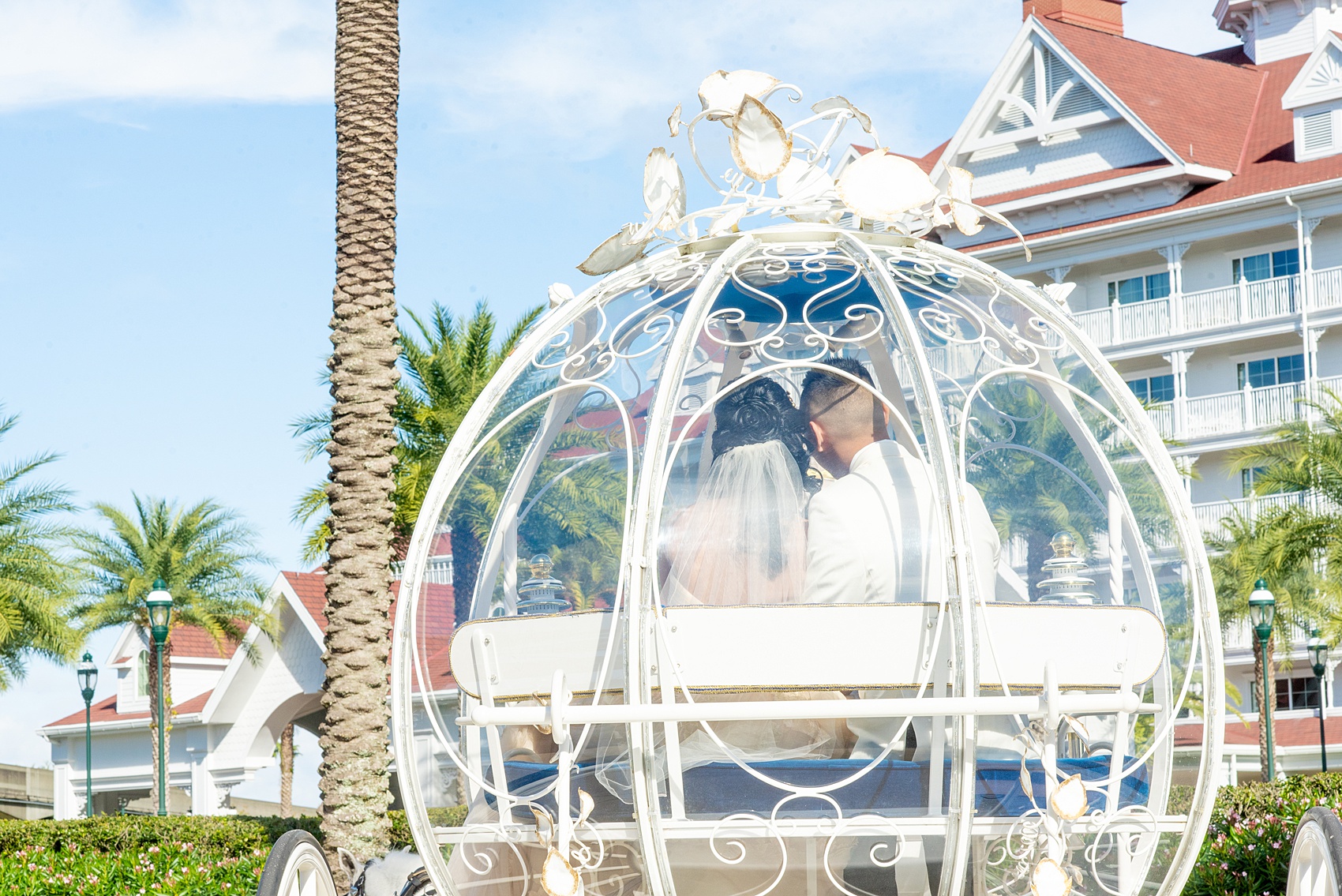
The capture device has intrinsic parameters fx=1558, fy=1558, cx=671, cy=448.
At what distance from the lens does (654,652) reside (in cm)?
415

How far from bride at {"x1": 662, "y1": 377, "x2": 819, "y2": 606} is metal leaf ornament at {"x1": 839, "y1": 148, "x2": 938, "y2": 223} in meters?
0.99

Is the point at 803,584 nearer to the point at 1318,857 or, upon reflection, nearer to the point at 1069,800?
the point at 1069,800

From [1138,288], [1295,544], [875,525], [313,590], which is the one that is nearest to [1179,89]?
[1138,288]

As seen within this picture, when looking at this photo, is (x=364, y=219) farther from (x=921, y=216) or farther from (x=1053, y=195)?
(x=1053, y=195)

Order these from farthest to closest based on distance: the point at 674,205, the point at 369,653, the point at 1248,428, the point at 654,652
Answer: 1. the point at 1248,428
2. the point at 369,653
3. the point at 674,205
4. the point at 654,652

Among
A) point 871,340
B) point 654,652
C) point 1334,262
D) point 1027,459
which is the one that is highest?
point 1334,262

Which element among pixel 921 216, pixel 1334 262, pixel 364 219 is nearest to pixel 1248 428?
pixel 1334 262

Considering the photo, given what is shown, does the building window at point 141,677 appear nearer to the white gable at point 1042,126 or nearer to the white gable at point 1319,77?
the white gable at point 1042,126

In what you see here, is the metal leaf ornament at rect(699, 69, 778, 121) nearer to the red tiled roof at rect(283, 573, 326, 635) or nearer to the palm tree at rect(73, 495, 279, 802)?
the red tiled roof at rect(283, 573, 326, 635)

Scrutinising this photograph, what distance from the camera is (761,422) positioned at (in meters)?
4.51

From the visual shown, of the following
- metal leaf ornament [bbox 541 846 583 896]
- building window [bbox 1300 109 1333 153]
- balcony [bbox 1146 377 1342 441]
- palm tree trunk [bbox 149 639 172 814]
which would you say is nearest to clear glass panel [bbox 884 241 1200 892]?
metal leaf ornament [bbox 541 846 583 896]

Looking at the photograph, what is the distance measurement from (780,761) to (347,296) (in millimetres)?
6620

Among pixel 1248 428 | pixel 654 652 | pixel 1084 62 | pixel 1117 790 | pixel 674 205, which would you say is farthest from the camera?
pixel 1084 62

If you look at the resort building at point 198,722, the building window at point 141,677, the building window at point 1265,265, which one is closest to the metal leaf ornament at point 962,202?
the resort building at point 198,722
